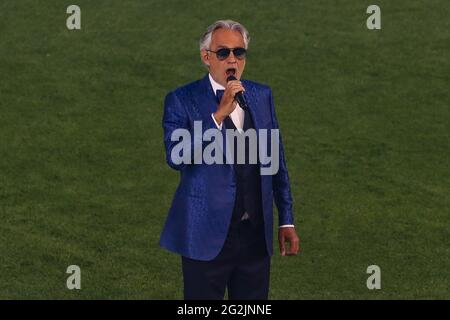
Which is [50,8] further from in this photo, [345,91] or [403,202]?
[403,202]

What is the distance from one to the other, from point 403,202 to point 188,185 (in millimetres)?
8208

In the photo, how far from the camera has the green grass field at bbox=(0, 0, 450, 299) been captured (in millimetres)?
12055

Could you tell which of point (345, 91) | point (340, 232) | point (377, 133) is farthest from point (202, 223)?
point (345, 91)

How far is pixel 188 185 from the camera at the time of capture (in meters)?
6.37

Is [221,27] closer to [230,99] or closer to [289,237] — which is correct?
[230,99]

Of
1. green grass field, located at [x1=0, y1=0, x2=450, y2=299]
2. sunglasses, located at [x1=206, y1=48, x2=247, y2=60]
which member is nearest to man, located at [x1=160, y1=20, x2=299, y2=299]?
sunglasses, located at [x1=206, y1=48, x2=247, y2=60]

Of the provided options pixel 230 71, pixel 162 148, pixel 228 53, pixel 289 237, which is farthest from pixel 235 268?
pixel 162 148

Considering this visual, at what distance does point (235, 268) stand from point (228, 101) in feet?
3.67

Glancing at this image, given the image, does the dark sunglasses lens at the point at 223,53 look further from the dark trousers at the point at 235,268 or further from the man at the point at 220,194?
the dark trousers at the point at 235,268

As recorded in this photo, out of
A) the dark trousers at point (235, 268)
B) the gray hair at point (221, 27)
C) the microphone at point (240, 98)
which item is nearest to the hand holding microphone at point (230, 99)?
the microphone at point (240, 98)

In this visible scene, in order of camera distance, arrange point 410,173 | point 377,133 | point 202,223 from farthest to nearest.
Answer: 1. point 377,133
2. point 410,173
3. point 202,223

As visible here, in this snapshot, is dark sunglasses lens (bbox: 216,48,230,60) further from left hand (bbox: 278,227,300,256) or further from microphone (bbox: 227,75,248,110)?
left hand (bbox: 278,227,300,256)

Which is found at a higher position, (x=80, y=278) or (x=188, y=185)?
(x=188, y=185)

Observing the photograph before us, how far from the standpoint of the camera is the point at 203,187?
633cm
